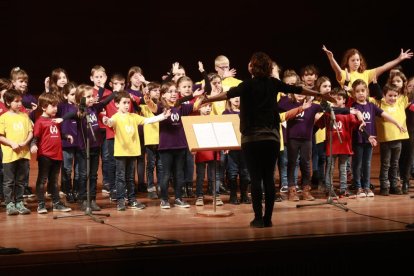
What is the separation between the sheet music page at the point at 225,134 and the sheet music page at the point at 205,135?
0.15 feet

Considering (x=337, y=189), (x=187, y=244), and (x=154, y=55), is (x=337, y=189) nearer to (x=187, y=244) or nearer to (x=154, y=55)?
(x=187, y=244)

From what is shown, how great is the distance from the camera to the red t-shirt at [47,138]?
6039mm

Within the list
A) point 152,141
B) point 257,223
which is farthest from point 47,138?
point 257,223

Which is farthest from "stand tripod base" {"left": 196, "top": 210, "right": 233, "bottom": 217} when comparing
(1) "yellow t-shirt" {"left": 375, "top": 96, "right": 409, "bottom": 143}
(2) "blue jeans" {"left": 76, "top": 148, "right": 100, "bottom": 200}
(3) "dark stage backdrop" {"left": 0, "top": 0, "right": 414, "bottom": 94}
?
(3) "dark stage backdrop" {"left": 0, "top": 0, "right": 414, "bottom": 94}

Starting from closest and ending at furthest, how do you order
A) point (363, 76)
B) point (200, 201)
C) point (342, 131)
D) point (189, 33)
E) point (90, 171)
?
Answer: point (90, 171) → point (200, 201) → point (342, 131) → point (363, 76) → point (189, 33)

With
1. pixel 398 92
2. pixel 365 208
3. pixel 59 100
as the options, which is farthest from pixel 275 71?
pixel 59 100

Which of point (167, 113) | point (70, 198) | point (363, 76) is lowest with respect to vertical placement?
point (70, 198)

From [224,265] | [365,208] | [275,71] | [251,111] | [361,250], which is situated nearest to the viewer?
[224,265]

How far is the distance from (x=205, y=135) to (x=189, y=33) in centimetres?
462

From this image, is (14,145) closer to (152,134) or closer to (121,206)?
(121,206)

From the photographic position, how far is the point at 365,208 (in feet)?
19.9

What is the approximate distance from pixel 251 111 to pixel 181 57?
5097mm

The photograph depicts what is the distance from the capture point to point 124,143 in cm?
617

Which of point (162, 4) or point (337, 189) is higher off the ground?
point (162, 4)
